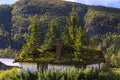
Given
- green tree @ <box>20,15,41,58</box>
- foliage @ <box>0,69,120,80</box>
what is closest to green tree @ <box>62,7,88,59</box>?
green tree @ <box>20,15,41,58</box>

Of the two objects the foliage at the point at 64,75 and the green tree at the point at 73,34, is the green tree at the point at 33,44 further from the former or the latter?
the foliage at the point at 64,75

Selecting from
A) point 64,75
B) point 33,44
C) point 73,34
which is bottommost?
point 64,75

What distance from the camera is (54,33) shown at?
7288 centimetres

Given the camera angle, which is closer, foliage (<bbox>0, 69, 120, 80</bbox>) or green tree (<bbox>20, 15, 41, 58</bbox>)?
foliage (<bbox>0, 69, 120, 80</bbox>)

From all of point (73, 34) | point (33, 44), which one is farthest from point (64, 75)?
point (73, 34)

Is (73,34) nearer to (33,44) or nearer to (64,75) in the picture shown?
(33,44)

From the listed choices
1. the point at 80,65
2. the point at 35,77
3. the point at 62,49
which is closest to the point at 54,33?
the point at 62,49

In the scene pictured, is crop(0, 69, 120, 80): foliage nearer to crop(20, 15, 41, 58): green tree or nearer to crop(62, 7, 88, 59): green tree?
crop(20, 15, 41, 58): green tree

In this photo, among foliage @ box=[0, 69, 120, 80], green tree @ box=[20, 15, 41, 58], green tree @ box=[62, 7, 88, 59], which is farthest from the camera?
green tree @ box=[62, 7, 88, 59]

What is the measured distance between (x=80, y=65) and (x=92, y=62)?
3483 mm

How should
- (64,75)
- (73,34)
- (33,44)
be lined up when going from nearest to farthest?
(64,75) → (33,44) → (73,34)

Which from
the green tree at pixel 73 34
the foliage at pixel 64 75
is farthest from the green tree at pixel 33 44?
the foliage at pixel 64 75

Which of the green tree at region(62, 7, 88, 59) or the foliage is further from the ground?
the green tree at region(62, 7, 88, 59)

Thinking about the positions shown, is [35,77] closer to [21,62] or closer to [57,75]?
[57,75]
